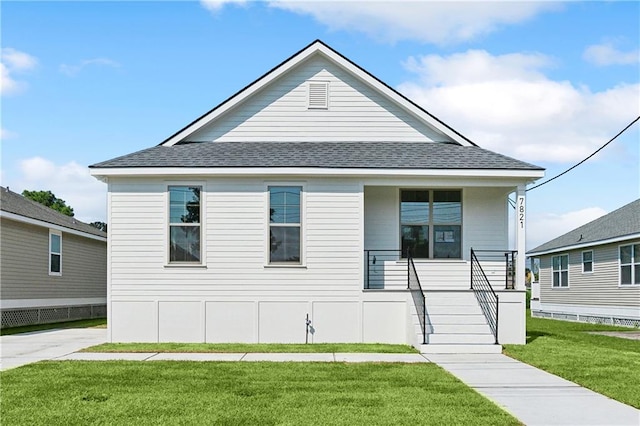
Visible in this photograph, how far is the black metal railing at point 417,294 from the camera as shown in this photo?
13.4 m

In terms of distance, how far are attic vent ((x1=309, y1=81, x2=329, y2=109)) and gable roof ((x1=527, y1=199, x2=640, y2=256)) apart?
38.0 ft

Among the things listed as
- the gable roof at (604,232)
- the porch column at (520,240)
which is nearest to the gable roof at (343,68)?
the porch column at (520,240)

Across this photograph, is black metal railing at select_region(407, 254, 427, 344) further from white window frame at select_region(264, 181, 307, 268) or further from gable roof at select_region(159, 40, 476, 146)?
gable roof at select_region(159, 40, 476, 146)

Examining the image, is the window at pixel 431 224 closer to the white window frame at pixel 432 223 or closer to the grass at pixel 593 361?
the white window frame at pixel 432 223

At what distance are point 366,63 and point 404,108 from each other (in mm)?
1589

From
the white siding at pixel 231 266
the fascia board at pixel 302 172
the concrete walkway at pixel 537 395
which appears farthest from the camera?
the white siding at pixel 231 266

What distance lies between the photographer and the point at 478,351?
1314 centimetres

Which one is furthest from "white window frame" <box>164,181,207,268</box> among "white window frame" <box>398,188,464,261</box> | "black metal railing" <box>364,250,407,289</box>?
"white window frame" <box>398,188,464,261</box>

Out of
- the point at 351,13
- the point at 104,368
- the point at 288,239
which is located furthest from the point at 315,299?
the point at 351,13

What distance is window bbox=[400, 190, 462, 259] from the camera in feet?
53.4

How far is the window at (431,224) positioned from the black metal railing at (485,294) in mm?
Answer: 530

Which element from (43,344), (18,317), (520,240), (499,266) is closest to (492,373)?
(520,240)

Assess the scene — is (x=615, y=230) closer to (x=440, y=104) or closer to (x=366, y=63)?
(x=440, y=104)

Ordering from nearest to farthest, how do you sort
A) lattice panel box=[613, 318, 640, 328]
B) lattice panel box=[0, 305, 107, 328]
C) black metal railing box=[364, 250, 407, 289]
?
black metal railing box=[364, 250, 407, 289] → lattice panel box=[0, 305, 107, 328] → lattice panel box=[613, 318, 640, 328]
